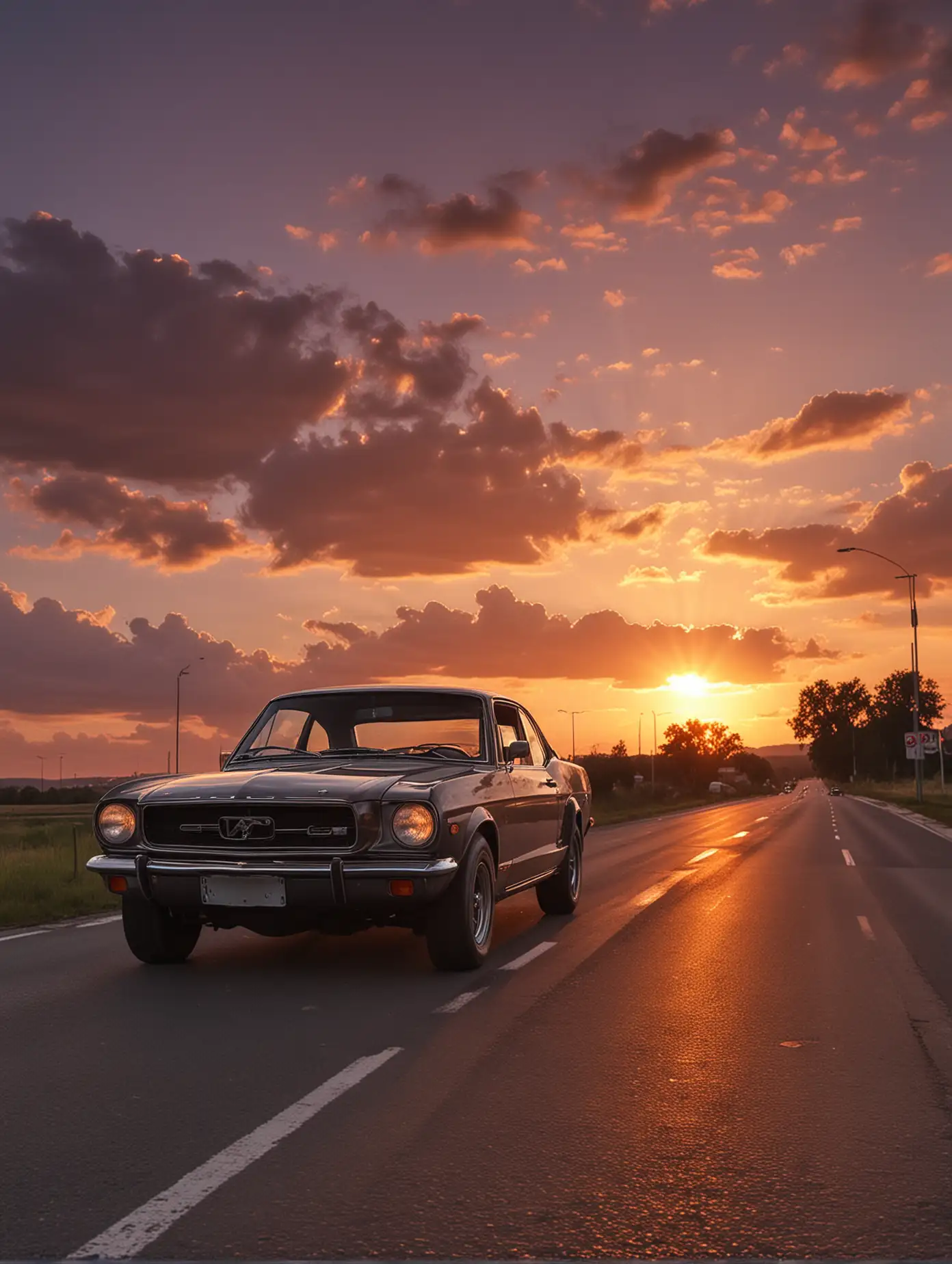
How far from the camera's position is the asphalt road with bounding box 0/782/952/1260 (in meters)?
3.71

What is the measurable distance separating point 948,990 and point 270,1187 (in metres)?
5.36

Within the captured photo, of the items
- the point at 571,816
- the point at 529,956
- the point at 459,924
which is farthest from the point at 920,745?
the point at 459,924

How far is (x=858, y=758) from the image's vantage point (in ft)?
541

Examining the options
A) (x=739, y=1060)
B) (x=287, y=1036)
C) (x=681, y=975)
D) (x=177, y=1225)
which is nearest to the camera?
(x=177, y=1225)

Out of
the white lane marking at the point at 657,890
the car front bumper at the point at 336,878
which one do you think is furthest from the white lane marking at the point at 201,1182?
the white lane marking at the point at 657,890

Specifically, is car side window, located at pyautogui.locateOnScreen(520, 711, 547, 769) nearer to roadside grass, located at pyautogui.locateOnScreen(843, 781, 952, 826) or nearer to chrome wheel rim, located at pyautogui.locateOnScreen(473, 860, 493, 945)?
chrome wheel rim, located at pyautogui.locateOnScreen(473, 860, 493, 945)

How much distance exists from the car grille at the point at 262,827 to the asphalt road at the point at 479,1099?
86 cm

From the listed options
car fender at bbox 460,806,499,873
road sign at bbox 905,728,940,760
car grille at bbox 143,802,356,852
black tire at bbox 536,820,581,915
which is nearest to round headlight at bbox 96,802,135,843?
car grille at bbox 143,802,356,852

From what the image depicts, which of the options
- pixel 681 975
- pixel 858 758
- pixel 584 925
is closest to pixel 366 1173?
pixel 681 975

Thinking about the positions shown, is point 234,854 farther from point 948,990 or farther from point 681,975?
point 948,990

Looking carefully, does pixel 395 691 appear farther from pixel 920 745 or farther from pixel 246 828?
pixel 920 745

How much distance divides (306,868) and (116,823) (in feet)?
4.78

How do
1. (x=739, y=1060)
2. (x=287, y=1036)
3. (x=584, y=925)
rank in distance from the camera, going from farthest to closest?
(x=584, y=925)
(x=287, y=1036)
(x=739, y=1060)

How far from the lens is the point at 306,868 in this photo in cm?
755
